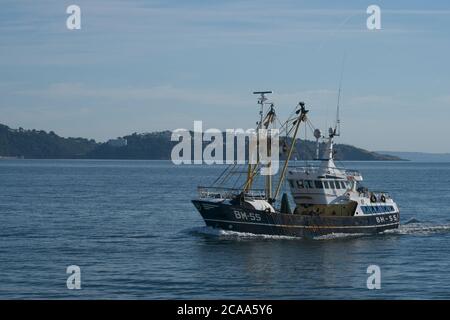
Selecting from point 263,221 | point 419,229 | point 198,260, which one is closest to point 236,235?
point 263,221

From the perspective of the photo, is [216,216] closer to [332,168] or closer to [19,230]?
[332,168]

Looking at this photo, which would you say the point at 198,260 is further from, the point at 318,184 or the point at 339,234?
the point at 318,184

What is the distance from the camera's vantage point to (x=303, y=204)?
70.6 m

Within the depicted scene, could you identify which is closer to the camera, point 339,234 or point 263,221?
point 263,221

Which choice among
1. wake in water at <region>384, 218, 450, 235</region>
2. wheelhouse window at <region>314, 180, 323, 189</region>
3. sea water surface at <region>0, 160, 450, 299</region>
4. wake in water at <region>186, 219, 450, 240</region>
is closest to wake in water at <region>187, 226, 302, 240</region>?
wake in water at <region>186, 219, 450, 240</region>

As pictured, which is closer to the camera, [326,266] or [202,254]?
[326,266]

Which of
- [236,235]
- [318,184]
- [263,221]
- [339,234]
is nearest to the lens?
[236,235]

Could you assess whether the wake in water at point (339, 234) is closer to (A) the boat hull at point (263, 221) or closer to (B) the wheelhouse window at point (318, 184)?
(A) the boat hull at point (263, 221)

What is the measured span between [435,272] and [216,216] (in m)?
19.0

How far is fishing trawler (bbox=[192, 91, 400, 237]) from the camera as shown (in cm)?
6519

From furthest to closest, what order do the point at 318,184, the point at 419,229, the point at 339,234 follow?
the point at 419,229 → the point at 318,184 → the point at 339,234

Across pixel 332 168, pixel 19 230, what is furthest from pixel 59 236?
pixel 332 168

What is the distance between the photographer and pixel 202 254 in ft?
188

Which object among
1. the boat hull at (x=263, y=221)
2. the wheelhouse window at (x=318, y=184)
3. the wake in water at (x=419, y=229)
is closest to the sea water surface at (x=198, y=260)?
the wake in water at (x=419, y=229)
